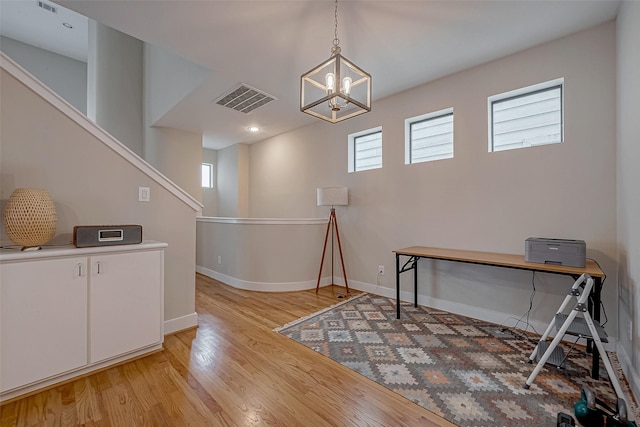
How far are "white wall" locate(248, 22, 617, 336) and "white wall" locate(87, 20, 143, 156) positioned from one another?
146 inches

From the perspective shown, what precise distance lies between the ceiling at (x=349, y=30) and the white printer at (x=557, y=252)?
6.00ft

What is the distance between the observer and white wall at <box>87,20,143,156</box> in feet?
15.4

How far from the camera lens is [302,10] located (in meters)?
2.10

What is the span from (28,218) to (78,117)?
0.85 m

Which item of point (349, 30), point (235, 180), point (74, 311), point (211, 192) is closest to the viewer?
point (74, 311)

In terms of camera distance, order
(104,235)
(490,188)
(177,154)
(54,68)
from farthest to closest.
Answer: (54,68)
(177,154)
(490,188)
(104,235)

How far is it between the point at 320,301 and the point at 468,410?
2.12 m

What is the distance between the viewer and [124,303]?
6.48 ft

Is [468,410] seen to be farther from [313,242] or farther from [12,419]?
[313,242]

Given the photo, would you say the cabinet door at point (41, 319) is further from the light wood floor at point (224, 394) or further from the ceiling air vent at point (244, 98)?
the ceiling air vent at point (244, 98)

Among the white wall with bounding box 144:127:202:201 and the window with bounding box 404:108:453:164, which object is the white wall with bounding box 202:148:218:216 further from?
the window with bounding box 404:108:453:164

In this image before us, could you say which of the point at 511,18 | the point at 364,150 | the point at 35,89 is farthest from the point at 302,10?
the point at 364,150

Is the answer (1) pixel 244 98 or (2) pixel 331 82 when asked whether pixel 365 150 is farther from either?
(2) pixel 331 82

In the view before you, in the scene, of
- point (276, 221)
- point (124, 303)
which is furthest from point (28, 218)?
point (276, 221)
